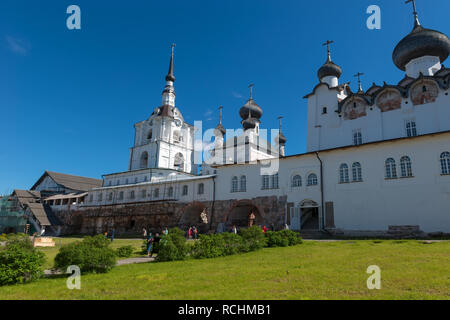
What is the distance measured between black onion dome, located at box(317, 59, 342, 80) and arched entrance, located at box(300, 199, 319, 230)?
1379cm

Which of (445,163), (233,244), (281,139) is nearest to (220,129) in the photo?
(281,139)

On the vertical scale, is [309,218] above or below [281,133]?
below

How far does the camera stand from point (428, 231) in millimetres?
18219

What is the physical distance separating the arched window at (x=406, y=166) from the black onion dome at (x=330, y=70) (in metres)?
12.9

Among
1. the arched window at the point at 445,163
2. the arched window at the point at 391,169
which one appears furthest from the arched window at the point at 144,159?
the arched window at the point at 445,163

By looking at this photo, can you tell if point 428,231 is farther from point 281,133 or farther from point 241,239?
point 281,133

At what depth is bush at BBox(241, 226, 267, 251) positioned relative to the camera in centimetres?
1314

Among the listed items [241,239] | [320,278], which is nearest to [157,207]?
[241,239]

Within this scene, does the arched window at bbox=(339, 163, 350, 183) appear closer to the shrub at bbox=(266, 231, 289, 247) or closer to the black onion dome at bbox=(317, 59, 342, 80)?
the shrub at bbox=(266, 231, 289, 247)

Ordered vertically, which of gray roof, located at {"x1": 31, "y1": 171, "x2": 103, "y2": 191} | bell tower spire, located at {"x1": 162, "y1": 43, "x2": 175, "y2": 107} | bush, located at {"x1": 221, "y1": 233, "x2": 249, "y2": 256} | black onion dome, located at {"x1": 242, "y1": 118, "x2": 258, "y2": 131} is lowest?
bush, located at {"x1": 221, "y1": 233, "x2": 249, "y2": 256}

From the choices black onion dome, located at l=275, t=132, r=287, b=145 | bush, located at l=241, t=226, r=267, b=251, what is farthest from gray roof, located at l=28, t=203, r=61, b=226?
bush, located at l=241, t=226, r=267, b=251

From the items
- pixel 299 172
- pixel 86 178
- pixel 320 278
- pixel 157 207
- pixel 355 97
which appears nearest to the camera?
pixel 320 278
